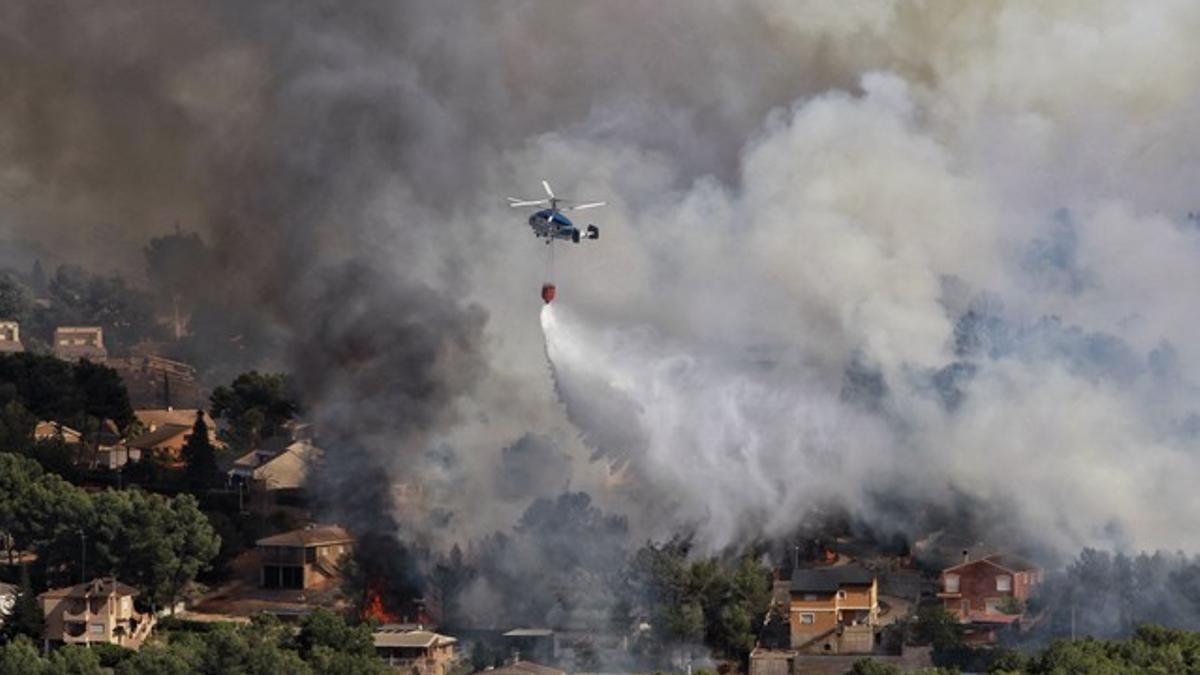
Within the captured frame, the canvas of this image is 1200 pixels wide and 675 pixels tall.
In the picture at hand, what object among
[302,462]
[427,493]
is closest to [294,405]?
[302,462]

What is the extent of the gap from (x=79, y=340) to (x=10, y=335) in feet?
14.5

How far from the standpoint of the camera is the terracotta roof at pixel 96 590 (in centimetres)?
7525

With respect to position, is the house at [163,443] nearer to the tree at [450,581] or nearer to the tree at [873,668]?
the tree at [450,581]

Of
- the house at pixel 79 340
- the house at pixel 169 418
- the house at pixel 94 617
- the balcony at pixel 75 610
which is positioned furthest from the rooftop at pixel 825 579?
the house at pixel 79 340

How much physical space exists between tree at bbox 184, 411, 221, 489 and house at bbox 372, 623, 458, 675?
1553 cm

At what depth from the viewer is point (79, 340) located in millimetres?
124500

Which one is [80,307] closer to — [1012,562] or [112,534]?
[112,534]

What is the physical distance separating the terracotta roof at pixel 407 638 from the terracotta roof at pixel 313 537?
479 centimetres

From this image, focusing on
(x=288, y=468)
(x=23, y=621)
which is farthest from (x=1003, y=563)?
(x=23, y=621)

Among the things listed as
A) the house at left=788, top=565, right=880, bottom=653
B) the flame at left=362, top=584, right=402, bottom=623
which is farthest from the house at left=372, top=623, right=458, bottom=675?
the house at left=788, top=565, right=880, bottom=653

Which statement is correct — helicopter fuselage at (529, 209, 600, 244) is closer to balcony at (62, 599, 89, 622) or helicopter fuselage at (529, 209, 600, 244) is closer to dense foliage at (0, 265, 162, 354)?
balcony at (62, 599, 89, 622)

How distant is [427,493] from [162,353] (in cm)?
4258

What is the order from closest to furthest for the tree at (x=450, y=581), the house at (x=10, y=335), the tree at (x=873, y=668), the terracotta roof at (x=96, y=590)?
the tree at (x=873, y=668), the terracotta roof at (x=96, y=590), the tree at (x=450, y=581), the house at (x=10, y=335)

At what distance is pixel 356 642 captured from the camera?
7100 centimetres
